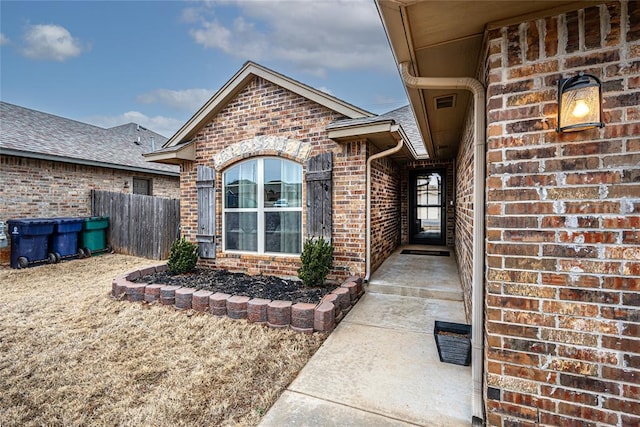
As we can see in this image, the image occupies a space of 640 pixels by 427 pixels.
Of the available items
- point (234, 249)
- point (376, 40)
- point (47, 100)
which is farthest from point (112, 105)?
point (234, 249)

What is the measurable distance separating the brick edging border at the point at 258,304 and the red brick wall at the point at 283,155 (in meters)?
0.79

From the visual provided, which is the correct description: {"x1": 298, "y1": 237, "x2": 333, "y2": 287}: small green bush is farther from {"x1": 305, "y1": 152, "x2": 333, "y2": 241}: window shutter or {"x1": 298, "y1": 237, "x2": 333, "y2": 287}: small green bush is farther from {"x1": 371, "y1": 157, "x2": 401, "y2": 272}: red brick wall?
{"x1": 371, "y1": 157, "x2": 401, "y2": 272}: red brick wall

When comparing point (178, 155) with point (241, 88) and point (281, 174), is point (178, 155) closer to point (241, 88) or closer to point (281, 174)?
point (241, 88)

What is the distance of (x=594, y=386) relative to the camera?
1457 millimetres

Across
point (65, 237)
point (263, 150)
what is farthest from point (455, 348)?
point (65, 237)

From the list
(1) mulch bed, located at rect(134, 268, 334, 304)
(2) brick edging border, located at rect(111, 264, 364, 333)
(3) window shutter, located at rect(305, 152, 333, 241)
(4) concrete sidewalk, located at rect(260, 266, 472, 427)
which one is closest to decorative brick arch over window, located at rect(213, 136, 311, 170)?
(3) window shutter, located at rect(305, 152, 333, 241)

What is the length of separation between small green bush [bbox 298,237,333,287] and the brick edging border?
406mm

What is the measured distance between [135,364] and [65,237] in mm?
7209

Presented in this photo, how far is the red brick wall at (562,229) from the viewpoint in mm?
1407

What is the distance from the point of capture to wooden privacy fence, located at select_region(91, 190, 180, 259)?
309 inches

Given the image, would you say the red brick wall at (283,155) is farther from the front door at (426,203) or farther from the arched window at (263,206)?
the front door at (426,203)

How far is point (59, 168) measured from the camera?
8.12m

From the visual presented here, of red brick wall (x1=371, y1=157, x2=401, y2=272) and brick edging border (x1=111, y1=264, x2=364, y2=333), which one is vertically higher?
red brick wall (x1=371, y1=157, x2=401, y2=272)

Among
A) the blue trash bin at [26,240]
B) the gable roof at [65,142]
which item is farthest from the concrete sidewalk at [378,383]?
the gable roof at [65,142]
